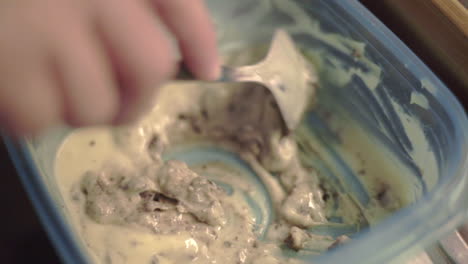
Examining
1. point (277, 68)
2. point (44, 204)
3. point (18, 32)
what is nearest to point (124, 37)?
point (18, 32)

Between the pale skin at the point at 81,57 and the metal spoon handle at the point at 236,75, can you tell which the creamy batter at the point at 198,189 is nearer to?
the metal spoon handle at the point at 236,75

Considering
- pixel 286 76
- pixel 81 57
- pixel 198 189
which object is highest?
pixel 81 57

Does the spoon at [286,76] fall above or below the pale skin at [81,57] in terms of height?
below

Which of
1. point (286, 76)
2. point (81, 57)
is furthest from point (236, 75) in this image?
point (81, 57)

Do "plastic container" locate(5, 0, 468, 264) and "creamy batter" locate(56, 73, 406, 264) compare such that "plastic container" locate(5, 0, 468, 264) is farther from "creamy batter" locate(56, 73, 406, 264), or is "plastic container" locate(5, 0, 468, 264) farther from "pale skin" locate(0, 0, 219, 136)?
"pale skin" locate(0, 0, 219, 136)

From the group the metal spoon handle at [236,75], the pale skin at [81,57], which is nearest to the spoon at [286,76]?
the metal spoon handle at [236,75]

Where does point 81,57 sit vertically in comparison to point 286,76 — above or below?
above

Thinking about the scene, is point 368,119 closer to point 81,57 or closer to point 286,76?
point 286,76
